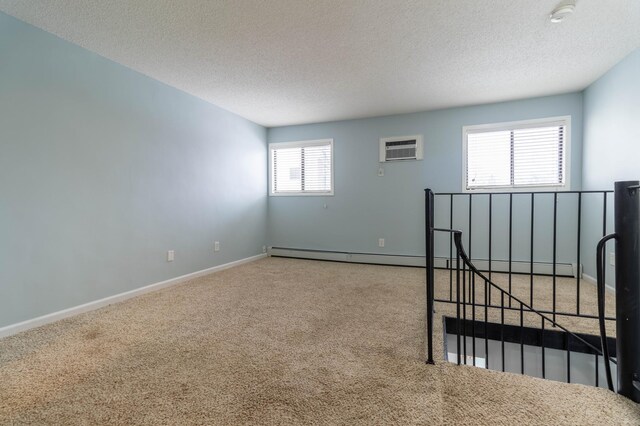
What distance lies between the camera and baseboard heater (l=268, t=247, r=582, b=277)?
12.5 ft

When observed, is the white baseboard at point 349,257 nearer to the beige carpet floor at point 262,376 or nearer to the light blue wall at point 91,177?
the light blue wall at point 91,177

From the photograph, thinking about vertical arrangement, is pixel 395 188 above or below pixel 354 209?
above

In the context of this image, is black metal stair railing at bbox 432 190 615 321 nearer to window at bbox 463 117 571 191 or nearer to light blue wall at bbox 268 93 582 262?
light blue wall at bbox 268 93 582 262

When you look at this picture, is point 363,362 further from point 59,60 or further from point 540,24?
point 59,60

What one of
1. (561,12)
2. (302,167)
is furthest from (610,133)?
(302,167)

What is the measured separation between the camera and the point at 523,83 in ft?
11.0

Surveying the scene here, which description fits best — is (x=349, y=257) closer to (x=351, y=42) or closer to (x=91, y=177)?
(x=351, y=42)

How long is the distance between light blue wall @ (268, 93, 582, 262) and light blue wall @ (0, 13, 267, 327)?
5.09ft

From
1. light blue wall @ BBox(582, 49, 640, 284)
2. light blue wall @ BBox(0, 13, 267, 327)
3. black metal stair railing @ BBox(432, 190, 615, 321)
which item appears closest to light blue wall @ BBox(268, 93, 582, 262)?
black metal stair railing @ BBox(432, 190, 615, 321)

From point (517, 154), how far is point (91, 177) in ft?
16.1

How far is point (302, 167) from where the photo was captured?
5.14 metres

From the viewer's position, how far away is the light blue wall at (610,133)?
2680mm

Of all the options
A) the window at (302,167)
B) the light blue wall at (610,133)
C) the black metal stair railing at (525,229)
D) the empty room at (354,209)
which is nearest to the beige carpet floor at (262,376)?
the empty room at (354,209)

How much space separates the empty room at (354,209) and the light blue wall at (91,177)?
0.02 m
